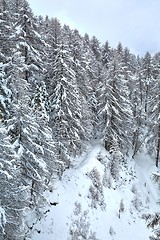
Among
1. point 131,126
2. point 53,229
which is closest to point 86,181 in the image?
point 53,229

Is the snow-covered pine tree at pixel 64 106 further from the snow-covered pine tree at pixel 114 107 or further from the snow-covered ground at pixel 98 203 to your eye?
the snow-covered pine tree at pixel 114 107

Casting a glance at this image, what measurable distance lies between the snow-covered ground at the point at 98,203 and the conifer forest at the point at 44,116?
4.33 ft

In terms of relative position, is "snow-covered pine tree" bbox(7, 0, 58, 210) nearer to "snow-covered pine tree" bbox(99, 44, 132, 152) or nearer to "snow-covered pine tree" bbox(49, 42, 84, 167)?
"snow-covered pine tree" bbox(49, 42, 84, 167)

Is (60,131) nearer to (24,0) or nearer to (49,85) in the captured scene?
(49,85)

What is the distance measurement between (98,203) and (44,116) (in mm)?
10665

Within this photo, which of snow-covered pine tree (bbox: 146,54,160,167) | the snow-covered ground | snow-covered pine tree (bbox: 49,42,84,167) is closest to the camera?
the snow-covered ground

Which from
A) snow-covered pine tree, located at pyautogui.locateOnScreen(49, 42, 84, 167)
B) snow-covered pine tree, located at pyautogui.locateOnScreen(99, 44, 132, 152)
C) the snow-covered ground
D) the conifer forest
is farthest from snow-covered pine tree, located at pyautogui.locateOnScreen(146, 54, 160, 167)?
snow-covered pine tree, located at pyautogui.locateOnScreen(49, 42, 84, 167)

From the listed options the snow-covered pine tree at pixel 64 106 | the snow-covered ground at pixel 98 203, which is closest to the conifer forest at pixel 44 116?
the snow-covered pine tree at pixel 64 106

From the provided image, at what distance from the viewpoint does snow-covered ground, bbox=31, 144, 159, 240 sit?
24.0m

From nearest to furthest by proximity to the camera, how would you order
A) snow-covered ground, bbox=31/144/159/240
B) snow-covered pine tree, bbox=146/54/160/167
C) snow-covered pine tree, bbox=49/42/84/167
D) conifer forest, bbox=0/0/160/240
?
conifer forest, bbox=0/0/160/240
snow-covered ground, bbox=31/144/159/240
snow-covered pine tree, bbox=49/42/84/167
snow-covered pine tree, bbox=146/54/160/167

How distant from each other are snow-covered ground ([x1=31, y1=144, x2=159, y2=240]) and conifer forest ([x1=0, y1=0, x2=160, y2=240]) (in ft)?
4.33

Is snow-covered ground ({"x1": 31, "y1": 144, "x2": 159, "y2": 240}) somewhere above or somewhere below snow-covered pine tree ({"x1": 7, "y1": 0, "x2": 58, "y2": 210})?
below

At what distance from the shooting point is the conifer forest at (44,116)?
13.8 meters

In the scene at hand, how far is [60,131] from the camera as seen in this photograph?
27891 millimetres
